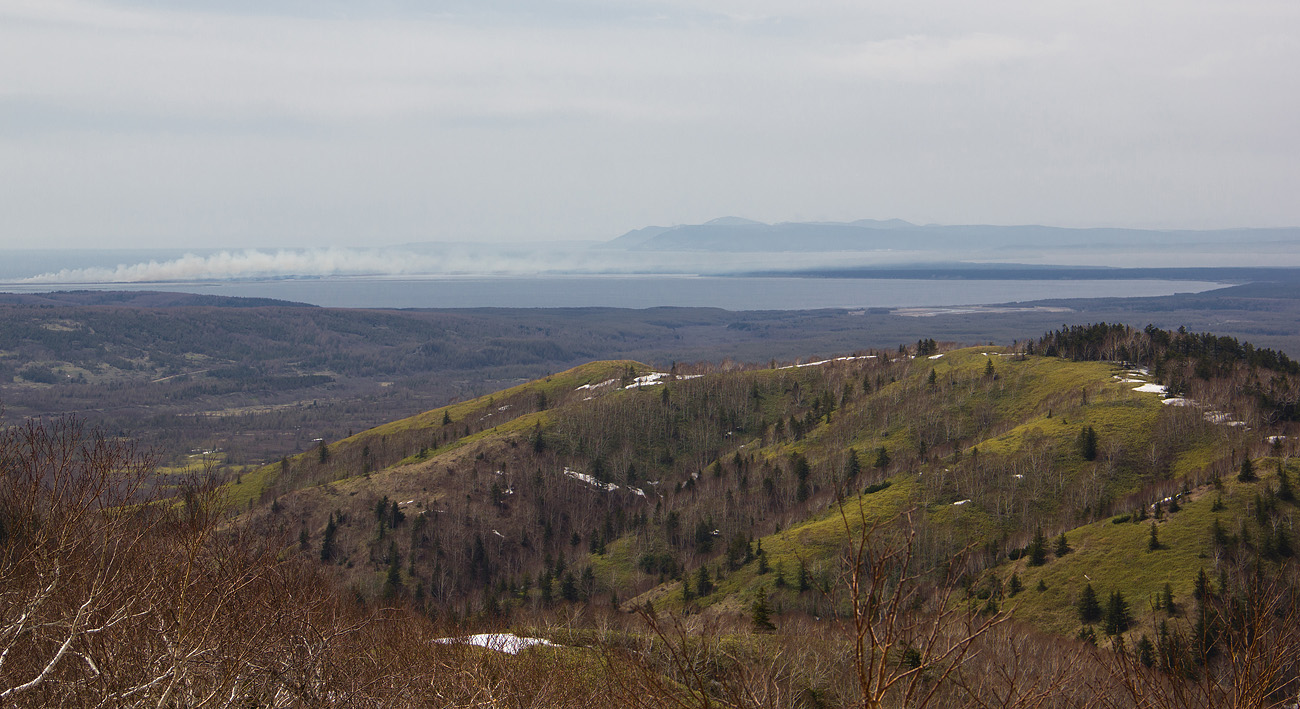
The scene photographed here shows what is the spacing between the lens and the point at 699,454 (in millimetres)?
179375

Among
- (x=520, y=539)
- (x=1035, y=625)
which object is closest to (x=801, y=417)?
(x=520, y=539)

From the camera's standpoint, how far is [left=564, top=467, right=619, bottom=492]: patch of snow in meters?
170

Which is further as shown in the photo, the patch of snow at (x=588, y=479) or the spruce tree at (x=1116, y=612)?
the patch of snow at (x=588, y=479)

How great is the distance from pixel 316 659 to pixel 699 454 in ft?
501

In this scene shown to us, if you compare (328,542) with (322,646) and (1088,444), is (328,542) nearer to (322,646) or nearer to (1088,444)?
(1088,444)

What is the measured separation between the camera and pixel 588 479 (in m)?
171

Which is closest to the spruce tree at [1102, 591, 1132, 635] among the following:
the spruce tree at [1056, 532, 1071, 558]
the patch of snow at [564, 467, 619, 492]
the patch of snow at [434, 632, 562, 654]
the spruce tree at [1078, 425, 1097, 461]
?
the spruce tree at [1056, 532, 1071, 558]

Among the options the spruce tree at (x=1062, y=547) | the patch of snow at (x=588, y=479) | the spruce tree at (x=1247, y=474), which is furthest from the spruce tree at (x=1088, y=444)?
the patch of snow at (x=588, y=479)

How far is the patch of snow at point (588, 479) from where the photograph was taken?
17038 cm

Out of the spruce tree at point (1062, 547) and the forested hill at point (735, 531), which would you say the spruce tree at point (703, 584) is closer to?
the forested hill at point (735, 531)

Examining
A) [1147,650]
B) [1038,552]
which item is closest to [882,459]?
[1038,552]

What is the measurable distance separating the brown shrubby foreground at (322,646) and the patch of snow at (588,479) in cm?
10786

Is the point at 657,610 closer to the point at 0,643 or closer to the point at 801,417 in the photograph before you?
the point at 801,417

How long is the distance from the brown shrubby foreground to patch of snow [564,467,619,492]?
108 metres
